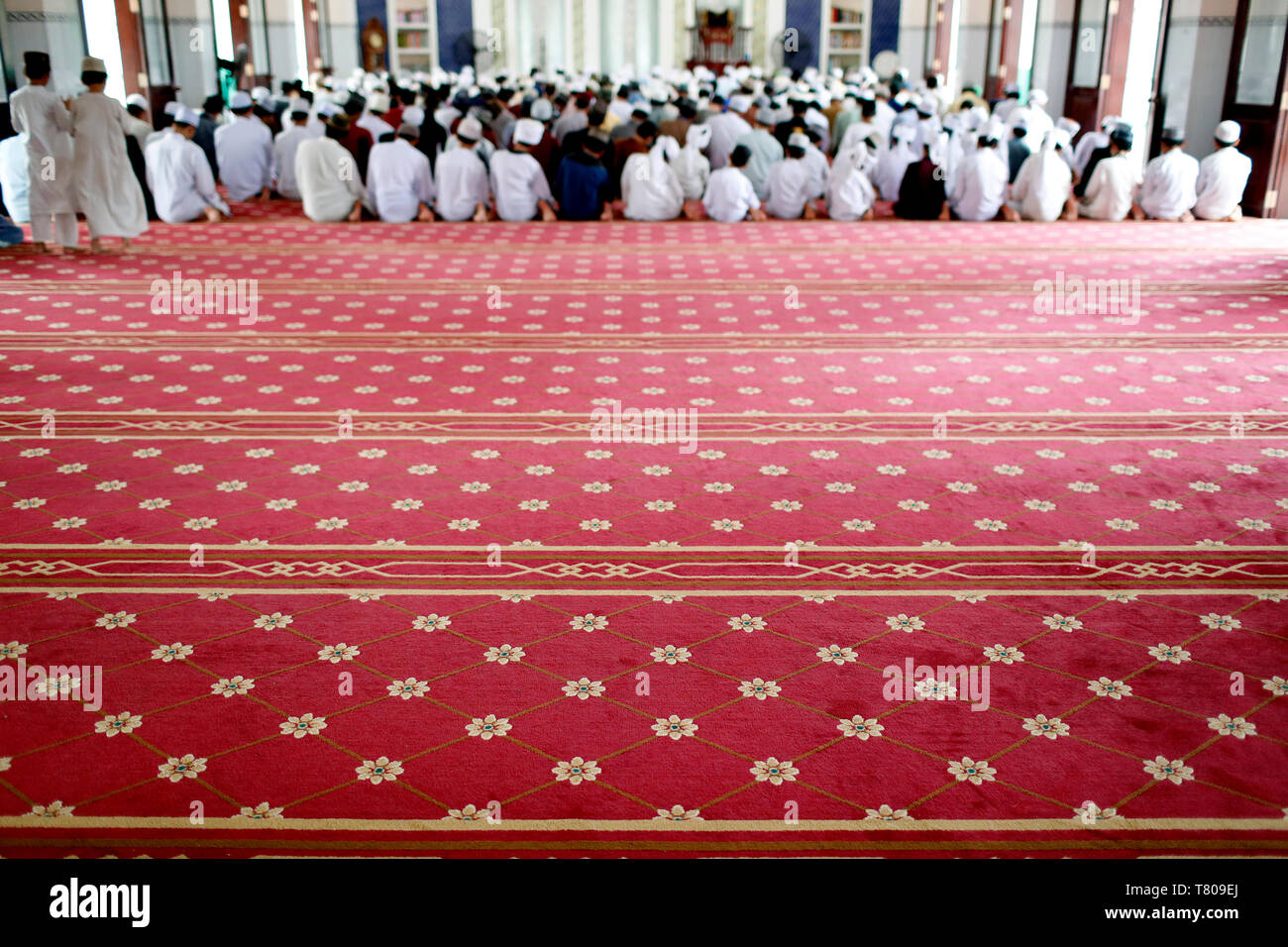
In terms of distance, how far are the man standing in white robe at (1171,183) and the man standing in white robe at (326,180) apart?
529 cm

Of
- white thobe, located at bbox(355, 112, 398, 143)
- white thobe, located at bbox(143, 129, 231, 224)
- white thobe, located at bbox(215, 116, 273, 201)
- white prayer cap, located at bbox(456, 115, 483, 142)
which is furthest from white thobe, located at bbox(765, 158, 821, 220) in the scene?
white thobe, located at bbox(215, 116, 273, 201)

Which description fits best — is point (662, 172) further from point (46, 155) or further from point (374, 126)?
point (46, 155)

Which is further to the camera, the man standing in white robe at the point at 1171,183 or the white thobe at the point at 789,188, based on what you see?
the white thobe at the point at 789,188

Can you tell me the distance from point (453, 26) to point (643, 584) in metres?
17.4

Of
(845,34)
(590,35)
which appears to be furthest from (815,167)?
(590,35)

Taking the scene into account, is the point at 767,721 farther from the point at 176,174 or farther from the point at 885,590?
the point at 176,174

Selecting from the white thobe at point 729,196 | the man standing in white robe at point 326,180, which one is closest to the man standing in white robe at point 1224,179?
the white thobe at point 729,196

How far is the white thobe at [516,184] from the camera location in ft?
23.7

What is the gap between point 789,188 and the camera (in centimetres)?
737

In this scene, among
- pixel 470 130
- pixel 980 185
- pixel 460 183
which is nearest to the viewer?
pixel 980 185

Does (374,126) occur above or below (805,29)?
below

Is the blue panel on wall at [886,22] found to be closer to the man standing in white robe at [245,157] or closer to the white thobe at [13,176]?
the man standing in white robe at [245,157]
